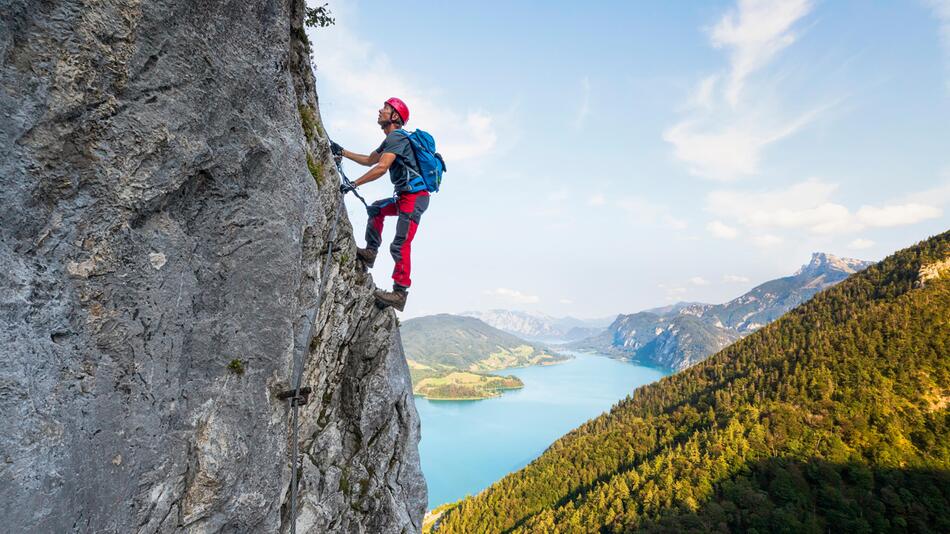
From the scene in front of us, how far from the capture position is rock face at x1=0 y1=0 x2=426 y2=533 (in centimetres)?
270

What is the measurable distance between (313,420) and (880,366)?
107654 millimetres

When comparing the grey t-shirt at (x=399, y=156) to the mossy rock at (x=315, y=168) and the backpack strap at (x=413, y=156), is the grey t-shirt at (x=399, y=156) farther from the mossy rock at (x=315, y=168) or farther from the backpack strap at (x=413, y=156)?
the mossy rock at (x=315, y=168)

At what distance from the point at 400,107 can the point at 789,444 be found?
86.5 meters

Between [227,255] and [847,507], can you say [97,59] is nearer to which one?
[227,255]

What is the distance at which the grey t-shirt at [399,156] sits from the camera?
6.22 meters

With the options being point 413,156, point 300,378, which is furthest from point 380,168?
point 300,378

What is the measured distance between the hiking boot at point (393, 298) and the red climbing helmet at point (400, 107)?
2.81 metres

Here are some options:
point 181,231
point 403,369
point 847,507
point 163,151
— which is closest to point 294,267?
point 181,231

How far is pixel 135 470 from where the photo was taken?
3303 mm

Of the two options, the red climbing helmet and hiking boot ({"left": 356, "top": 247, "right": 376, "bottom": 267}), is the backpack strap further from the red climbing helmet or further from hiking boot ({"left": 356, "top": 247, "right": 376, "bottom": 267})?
hiking boot ({"left": 356, "top": 247, "right": 376, "bottom": 267})

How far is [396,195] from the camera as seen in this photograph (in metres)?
6.73

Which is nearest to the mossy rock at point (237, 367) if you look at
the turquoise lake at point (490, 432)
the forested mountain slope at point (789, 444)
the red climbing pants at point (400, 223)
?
the red climbing pants at point (400, 223)

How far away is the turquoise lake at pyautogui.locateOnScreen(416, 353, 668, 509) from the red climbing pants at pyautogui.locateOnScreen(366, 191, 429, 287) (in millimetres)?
91885

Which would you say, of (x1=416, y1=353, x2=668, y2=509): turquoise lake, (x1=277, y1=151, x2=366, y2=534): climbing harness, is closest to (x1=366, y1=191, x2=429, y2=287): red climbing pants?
(x1=277, y1=151, x2=366, y2=534): climbing harness
